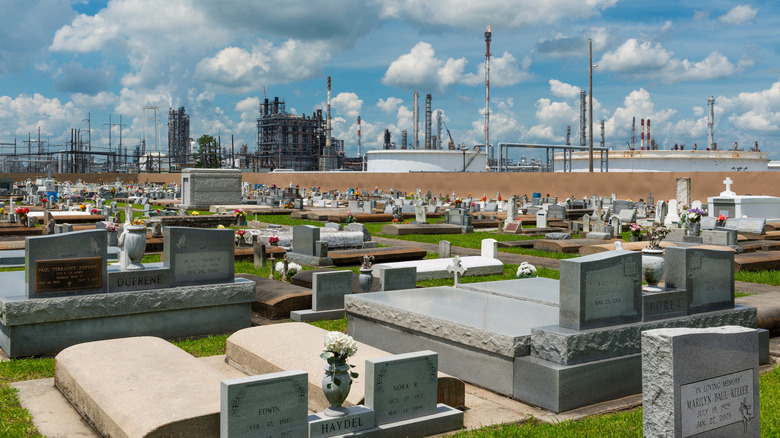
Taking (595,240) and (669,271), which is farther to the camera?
(595,240)

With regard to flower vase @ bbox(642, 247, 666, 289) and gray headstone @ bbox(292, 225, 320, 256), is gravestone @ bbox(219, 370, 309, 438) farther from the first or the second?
gray headstone @ bbox(292, 225, 320, 256)

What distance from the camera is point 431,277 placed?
15680 mm

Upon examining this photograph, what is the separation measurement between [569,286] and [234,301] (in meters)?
5.61

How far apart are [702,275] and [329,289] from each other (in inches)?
233

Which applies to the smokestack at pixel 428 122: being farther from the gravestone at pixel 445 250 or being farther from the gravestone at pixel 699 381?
the gravestone at pixel 699 381

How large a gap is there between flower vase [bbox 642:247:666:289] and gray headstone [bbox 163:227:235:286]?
6.06 metres

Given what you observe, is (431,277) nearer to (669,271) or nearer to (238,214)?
(669,271)

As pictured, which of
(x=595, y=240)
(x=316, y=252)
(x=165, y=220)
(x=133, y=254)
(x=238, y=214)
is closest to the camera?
(x=133, y=254)

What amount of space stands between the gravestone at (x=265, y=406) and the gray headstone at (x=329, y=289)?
5859 millimetres

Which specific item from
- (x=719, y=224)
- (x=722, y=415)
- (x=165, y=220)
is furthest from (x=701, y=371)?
(x=165, y=220)

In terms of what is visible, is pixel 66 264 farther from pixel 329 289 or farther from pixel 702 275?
pixel 702 275

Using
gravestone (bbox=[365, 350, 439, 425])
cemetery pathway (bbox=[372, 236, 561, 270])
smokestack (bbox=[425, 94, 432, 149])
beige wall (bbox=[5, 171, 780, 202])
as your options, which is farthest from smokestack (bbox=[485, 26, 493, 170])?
gravestone (bbox=[365, 350, 439, 425])

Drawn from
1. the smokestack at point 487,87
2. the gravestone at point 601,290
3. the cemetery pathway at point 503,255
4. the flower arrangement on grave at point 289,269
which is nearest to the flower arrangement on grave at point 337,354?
the gravestone at point 601,290

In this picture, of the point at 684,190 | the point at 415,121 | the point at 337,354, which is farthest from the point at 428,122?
the point at 337,354
